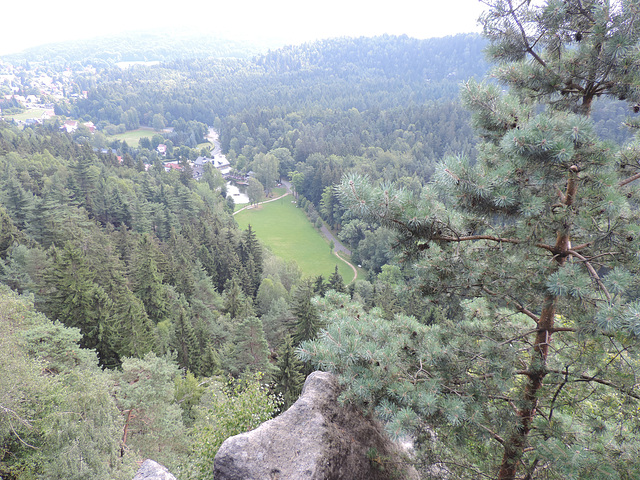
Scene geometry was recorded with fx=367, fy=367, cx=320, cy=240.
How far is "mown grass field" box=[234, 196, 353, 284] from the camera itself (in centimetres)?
6656

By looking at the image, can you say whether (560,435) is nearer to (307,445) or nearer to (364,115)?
(307,445)

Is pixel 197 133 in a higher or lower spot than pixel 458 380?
lower

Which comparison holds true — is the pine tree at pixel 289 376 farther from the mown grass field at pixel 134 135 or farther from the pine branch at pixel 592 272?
the mown grass field at pixel 134 135

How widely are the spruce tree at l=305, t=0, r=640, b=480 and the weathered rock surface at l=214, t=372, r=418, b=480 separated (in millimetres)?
1680

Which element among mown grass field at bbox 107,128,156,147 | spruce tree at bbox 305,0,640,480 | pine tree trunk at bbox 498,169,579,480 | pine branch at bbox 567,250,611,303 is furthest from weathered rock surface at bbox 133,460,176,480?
mown grass field at bbox 107,128,156,147

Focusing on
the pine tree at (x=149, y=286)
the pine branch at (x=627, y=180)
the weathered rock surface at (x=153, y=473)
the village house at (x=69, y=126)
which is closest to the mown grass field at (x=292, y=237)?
the pine tree at (x=149, y=286)

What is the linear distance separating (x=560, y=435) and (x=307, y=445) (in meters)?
4.26

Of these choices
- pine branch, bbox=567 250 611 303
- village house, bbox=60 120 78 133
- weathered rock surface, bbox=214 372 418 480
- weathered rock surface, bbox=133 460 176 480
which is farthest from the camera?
village house, bbox=60 120 78 133

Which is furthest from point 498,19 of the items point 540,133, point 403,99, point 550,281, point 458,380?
point 403,99

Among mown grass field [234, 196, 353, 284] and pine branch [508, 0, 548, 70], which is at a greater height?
pine branch [508, 0, 548, 70]

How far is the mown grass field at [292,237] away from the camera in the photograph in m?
66.6

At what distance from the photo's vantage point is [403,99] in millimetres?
172500

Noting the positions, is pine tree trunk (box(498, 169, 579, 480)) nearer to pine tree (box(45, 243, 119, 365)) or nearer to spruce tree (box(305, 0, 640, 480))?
spruce tree (box(305, 0, 640, 480))

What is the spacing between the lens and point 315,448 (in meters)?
6.96
